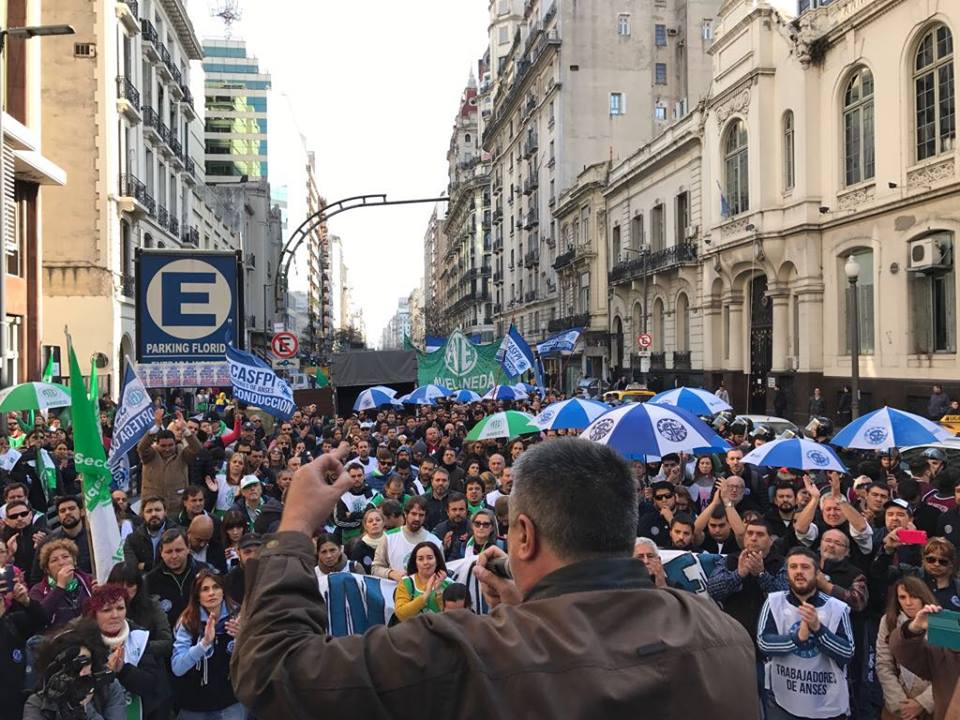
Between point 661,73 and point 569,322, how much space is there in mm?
17933

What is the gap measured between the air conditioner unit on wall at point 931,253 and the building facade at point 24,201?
23.2m

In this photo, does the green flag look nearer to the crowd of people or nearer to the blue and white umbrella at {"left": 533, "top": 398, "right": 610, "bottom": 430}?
the crowd of people

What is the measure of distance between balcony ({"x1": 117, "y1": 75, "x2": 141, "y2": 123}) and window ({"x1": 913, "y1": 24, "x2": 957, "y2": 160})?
25.6 metres

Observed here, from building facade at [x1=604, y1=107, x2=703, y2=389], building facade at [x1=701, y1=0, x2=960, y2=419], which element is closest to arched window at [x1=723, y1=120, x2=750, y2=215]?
building facade at [x1=701, y1=0, x2=960, y2=419]

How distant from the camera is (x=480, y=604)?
5.48 metres

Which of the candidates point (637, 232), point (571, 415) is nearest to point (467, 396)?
point (571, 415)

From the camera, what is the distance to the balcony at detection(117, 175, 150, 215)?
105 ft

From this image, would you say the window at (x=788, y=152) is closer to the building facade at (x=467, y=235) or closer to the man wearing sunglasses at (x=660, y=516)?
the man wearing sunglasses at (x=660, y=516)

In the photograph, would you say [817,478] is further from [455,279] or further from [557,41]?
[455,279]

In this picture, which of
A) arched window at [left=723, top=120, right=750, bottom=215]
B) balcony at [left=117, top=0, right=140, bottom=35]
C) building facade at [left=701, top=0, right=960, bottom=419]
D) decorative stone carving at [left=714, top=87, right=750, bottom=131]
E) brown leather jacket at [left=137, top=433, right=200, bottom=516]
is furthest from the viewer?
arched window at [left=723, top=120, right=750, bottom=215]

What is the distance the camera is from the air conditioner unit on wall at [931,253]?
23.4m

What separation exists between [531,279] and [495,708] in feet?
224

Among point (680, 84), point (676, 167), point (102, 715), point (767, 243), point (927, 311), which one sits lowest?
point (102, 715)

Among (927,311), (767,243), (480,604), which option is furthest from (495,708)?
(767,243)
